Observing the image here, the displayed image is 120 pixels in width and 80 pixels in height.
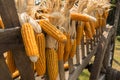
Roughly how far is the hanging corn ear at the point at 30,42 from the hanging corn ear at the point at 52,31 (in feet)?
0.72

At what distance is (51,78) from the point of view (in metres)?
2.43

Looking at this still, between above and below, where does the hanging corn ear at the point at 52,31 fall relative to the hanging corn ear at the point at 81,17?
above

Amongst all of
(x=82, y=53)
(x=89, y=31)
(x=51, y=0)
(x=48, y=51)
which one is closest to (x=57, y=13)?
(x=51, y=0)

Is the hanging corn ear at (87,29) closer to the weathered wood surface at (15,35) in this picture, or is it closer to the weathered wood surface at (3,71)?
the weathered wood surface at (15,35)

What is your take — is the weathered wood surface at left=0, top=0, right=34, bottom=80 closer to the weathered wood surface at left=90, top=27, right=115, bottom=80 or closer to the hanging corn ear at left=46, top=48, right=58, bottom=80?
the hanging corn ear at left=46, top=48, right=58, bottom=80

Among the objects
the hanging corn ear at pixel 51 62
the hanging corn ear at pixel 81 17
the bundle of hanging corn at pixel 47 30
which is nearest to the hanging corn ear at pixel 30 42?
the bundle of hanging corn at pixel 47 30

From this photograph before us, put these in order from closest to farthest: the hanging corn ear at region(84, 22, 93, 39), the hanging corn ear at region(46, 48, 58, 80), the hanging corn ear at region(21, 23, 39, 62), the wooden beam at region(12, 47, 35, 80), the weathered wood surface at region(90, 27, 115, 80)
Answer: the hanging corn ear at region(21, 23, 39, 62), the wooden beam at region(12, 47, 35, 80), the hanging corn ear at region(46, 48, 58, 80), the hanging corn ear at region(84, 22, 93, 39), the weathered wood surface at region(90, 27, 115, 80)

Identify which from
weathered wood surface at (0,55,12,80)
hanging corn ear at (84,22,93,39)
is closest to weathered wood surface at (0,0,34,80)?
weathered wood surface at (0,55,12,80)

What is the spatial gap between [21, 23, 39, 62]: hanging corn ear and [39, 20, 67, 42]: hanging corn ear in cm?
22

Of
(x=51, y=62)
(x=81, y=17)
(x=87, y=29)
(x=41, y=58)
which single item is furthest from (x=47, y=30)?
(x=87, y=29)

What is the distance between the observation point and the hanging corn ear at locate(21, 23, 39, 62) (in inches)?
72.2

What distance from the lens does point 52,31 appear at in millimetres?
2148

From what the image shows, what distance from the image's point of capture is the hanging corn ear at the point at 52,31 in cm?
211

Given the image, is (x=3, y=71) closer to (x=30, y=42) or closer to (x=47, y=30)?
(x=30, y=42)
